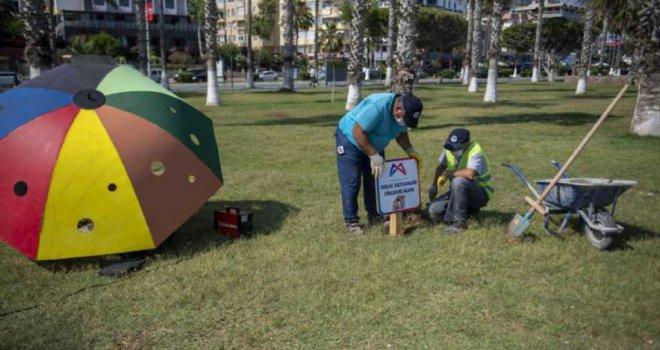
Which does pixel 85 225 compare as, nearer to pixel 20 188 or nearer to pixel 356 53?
pixel 20 188

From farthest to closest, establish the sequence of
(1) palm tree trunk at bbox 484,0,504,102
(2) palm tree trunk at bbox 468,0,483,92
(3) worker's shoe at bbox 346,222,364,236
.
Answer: (2) palm tree trunk at bbox 468,0,483,92 → (1) palm tree trunk at bbox 484,0,504,102 → (3) worker's shoe at bbox 346,222,364,236

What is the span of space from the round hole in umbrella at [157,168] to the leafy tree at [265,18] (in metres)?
80.1

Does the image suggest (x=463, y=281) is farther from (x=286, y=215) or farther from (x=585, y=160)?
(x=585, y=160)

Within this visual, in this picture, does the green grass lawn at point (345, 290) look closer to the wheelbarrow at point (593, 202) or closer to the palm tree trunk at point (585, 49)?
the wheelbarrow at point (593, 202)

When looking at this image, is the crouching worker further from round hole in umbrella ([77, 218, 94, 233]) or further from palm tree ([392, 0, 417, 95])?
palm tree ([392, 0, 417, 95])

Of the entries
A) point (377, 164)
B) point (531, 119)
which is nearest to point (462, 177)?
point (377, 164)

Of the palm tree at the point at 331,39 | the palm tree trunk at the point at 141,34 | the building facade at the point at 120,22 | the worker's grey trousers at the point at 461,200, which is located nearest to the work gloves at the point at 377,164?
the worker's grey trousers at the point at 461,200

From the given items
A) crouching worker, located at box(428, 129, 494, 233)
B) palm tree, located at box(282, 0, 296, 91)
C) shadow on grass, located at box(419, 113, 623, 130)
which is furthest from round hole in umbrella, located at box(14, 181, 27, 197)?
palm tree, located at box(282, 0, 296, 91)

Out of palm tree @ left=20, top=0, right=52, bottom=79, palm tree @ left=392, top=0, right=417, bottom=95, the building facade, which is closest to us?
palm tree @ left=20, top=0, right=52, bottom=79

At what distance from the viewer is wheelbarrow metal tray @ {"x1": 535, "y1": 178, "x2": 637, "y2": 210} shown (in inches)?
201

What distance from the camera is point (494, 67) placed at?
23641 millimetres

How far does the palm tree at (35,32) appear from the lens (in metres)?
12.2

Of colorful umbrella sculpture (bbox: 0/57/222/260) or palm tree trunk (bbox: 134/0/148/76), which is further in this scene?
palm tree trunk (bbox: 134/0/148/76)

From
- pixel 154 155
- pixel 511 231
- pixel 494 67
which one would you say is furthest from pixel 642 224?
pixel 494 67
